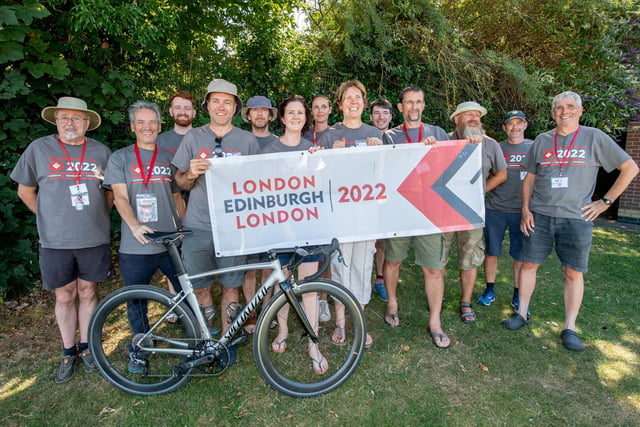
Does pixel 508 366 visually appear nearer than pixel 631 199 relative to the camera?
Yes

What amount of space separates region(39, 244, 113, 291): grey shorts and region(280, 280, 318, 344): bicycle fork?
1.66m

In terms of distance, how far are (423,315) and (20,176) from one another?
13.6 ft

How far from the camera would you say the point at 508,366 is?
3.29 m

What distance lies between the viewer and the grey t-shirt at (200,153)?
3.04 m

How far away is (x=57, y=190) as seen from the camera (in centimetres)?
293

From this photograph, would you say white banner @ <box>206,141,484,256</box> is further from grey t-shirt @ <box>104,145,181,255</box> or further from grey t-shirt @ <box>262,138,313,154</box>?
grey t-shirt @ <box>104,145,181,255</box>

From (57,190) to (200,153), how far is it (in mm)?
1177

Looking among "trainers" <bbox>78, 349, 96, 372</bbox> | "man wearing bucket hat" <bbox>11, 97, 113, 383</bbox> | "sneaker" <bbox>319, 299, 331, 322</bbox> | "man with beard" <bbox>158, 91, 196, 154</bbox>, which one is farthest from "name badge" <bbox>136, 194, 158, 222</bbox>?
"sneaker" <bbox>319, 299, 331, 322</bbox>

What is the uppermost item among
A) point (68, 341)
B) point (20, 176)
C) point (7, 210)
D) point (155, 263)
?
point (20, 176)

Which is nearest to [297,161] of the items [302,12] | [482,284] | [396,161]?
[396,161]

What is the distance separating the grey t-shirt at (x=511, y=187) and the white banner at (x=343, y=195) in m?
1.00

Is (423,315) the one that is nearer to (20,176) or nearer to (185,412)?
(185,412)

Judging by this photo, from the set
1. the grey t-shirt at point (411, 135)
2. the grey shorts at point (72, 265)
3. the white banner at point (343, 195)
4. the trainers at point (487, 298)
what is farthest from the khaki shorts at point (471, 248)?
the grey shorts at point (72, 265)

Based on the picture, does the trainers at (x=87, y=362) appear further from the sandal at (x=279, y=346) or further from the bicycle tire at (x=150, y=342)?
the sandal at (x=279, y=346)
